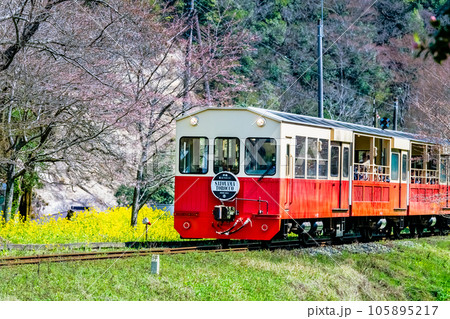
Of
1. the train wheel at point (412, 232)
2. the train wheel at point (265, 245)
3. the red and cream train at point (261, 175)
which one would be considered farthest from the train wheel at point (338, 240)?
the train wheel at point (412, 232)

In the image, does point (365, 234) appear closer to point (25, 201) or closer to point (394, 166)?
point (394, 166)

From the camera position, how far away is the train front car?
15.9 meters

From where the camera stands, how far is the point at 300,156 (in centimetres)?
1658

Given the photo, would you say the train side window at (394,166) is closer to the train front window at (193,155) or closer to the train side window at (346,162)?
the train side window at (346,162)

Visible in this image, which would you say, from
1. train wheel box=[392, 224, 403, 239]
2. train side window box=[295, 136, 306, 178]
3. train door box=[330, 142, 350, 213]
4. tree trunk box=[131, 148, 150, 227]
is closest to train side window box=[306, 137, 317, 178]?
train side window box=[295, 136, 306, 178]

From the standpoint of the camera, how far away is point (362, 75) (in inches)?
1969

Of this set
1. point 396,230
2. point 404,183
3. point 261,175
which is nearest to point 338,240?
point 404,183

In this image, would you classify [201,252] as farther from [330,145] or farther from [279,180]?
[330,145]

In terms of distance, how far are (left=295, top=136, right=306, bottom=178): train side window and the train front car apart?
0.79 meters

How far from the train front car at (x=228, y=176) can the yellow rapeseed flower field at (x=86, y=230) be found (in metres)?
2.14

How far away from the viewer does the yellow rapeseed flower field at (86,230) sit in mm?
17469

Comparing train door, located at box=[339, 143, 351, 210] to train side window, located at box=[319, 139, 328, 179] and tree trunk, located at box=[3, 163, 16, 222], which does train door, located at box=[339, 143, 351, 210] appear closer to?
train side window, located at box=[319, 139, 328, 179]

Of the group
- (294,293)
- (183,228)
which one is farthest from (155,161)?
(294,293)
